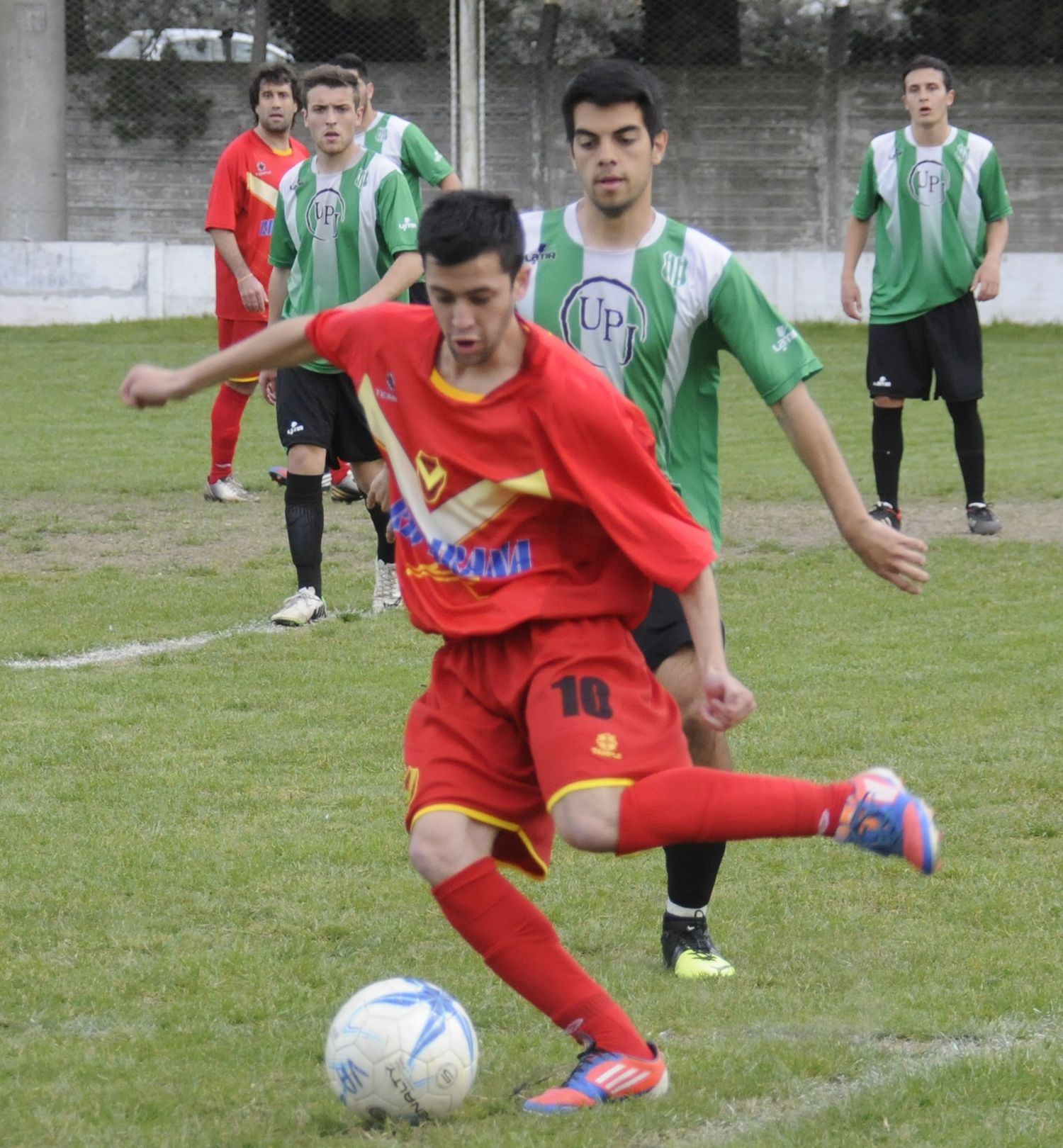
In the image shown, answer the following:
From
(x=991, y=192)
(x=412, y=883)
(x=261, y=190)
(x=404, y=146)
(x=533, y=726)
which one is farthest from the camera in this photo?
(x=261, y=190)

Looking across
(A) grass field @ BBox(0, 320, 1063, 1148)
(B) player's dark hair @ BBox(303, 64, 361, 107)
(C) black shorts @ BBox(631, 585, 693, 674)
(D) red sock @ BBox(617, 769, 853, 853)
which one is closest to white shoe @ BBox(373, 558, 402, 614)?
(A) grass field @ BBox(0, 320, 1063, 1148)

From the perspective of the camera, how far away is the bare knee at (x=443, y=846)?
10.3ft

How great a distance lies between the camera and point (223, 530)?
967cm

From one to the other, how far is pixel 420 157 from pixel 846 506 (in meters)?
5.20

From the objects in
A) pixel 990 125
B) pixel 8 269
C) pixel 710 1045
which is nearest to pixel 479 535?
pixel 710 1045

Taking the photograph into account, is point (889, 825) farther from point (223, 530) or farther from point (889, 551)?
point (223, 530)

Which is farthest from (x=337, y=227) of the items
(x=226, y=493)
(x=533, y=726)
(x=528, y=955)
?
(x=528, y=955)

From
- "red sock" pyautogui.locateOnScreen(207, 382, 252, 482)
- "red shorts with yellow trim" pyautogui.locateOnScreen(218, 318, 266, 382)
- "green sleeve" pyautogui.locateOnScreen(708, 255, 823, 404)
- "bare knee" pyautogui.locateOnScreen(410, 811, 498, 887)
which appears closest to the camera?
"bare knee" pyautogui.locateOnScreen(410, 811, 498, 887)

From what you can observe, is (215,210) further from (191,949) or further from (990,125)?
(990,125)

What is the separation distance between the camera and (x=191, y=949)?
3963mm

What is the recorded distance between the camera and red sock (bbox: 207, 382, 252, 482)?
1032 centimetres

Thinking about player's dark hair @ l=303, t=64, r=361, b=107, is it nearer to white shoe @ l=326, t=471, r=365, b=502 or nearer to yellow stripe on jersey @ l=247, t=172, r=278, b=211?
yellow stripe on jersey @ l=247, t=172, r=278, b=211

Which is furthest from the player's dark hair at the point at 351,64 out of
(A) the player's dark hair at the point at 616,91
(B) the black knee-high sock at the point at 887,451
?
(A) the player's dark hair at the point at 616,91

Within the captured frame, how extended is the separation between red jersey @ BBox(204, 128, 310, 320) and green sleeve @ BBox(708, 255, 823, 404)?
6.57 meters
